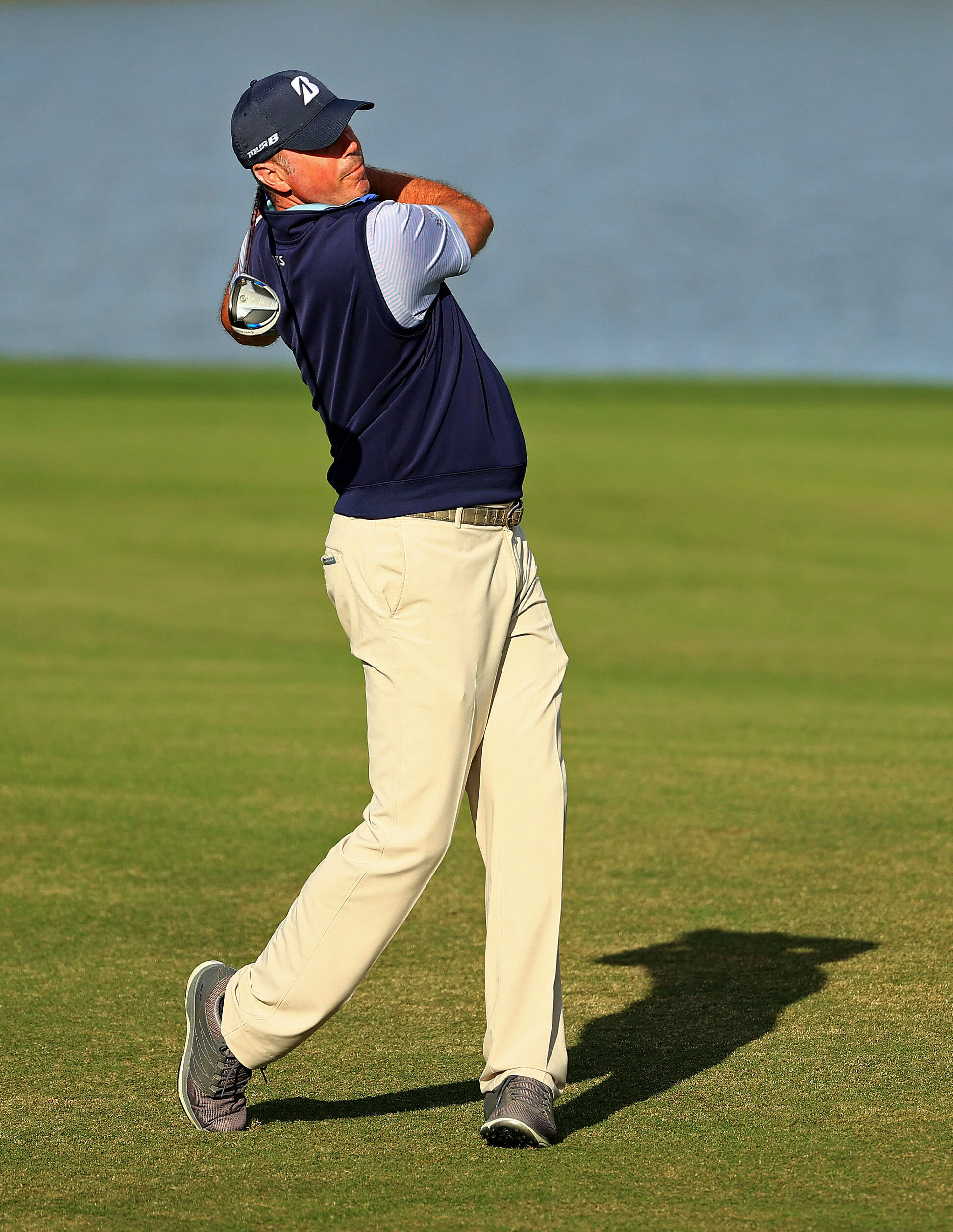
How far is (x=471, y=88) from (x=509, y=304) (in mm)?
28038

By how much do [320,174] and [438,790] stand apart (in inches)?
47.4

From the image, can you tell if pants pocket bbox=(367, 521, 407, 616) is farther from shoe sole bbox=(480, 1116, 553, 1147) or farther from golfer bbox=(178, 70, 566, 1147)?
shoe sole bbox=(480, 1116, 553, 1147)

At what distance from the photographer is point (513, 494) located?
3572 millimetres

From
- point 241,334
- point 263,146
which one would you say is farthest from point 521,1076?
point 263,146

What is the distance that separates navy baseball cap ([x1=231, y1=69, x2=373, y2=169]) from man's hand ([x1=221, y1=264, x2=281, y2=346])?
0.82 feet

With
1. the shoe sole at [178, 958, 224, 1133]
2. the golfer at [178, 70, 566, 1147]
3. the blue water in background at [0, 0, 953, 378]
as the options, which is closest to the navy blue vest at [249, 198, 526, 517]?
the golfer at [178, 70, 566, 1147]

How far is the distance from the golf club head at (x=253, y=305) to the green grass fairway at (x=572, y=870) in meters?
1.56

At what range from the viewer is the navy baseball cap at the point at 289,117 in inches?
137

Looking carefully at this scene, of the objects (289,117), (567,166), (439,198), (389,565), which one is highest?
(567,166)

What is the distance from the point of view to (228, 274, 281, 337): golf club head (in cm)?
348

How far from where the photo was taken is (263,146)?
3508 millimetres

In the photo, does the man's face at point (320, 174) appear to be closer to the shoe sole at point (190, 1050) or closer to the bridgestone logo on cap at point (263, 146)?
the bridgestone logo on cap at point (263, 146)

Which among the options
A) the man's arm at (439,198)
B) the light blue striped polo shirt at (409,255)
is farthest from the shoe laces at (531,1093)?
the man's arm at (439,198)

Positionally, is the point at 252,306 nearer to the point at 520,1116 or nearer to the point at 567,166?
the point at 520,1116
